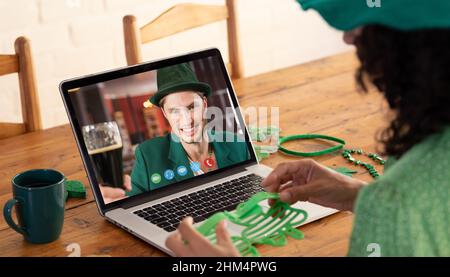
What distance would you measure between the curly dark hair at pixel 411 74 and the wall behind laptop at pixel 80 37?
144 centimetres

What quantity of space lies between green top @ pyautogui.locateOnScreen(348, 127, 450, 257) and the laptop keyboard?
40 cm

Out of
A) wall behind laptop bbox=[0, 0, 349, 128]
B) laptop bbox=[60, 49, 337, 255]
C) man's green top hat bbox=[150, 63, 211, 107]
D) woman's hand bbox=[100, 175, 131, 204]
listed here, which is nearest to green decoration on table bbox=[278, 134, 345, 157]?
laptop bbox=[60, 49, 337, 255]

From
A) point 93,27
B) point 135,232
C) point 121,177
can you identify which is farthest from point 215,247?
point 93,27

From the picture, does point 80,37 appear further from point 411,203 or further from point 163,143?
point 411,203

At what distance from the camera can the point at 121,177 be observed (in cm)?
133

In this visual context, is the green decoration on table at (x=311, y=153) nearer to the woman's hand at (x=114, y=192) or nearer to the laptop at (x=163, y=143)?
the laptop at (x=163, y=143)

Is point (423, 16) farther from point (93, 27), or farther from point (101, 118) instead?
point (93, 27)

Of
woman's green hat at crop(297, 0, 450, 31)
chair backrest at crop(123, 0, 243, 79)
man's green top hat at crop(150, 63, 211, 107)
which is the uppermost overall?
woman's green hat at crop(297, 0, 450, 31)

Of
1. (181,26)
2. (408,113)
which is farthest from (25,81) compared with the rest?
(408,113)

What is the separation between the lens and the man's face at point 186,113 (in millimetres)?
1394

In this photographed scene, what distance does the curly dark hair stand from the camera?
0.87m

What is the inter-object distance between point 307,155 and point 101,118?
441 mm

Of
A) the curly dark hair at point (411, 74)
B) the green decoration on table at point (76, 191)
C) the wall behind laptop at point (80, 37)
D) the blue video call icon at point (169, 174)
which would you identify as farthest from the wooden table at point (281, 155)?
the wall behind laptop at point (80, 37)

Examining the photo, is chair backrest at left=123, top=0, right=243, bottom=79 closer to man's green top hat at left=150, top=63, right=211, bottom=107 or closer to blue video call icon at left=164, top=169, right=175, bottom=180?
man's green top hat at left=150, top=63, right=211, bottom=107
